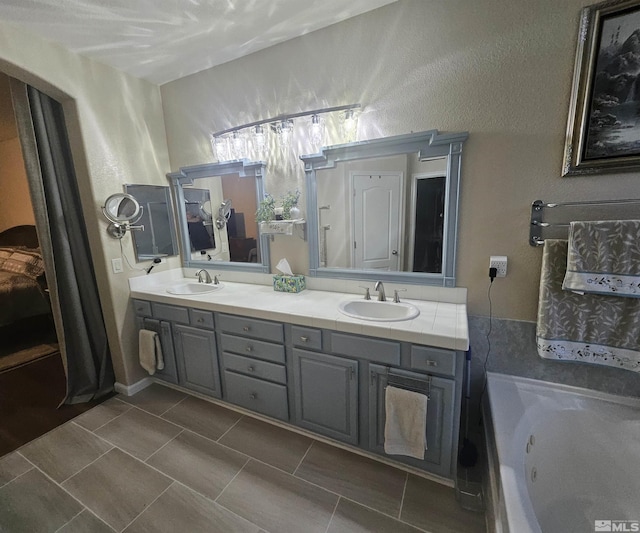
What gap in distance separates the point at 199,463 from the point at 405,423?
4.02 ft

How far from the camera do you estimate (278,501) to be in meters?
1.46

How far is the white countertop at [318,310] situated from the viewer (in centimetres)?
139

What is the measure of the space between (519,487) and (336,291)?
1375 mm

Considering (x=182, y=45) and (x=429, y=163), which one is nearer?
(x=429, y=163)

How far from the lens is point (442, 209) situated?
1.72 metres

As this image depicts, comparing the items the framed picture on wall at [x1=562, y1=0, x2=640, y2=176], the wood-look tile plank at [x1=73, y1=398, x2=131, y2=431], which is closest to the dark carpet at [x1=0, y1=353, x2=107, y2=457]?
the wood-look tile plank at [x1=73, y1=398, x2=131, y2=431]

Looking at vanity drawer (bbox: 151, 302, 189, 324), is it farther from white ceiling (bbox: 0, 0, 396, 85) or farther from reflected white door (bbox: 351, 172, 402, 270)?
white ceiling (bbox: 0, 0, 396, 85)

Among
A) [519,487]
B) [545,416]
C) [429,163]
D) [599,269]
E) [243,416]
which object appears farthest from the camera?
[243,416]

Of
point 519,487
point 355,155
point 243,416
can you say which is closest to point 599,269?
point 519,487

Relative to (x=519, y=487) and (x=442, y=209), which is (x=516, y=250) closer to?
(x=442, y=209)

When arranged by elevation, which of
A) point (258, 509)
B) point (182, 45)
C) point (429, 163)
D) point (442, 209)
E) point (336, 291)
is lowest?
point (258, 509)

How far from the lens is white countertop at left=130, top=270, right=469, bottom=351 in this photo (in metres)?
1.39

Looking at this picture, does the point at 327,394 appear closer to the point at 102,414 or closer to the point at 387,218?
the point at 387,218

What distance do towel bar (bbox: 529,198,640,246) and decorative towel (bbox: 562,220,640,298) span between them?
0.61 ft
